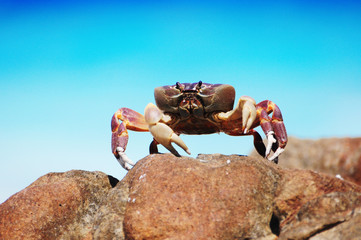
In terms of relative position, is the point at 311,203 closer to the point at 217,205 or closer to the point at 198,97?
the point at 217,205

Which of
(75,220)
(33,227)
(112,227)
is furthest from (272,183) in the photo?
(33,227)

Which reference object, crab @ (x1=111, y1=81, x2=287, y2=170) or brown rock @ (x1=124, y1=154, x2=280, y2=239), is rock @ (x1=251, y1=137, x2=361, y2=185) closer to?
crab @ (x1=111, y1=81, x2=287, y2=170)

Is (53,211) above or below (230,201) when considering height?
above

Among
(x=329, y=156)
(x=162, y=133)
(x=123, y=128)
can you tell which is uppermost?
(x=123, y=128)

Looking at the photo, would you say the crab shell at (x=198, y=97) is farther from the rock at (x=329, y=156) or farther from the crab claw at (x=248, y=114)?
the rock at (x=329, y=156)

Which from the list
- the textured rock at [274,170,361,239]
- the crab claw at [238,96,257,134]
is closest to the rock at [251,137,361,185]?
the crab claw at [238,96,257,134]

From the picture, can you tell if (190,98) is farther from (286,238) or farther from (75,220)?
(286,238)

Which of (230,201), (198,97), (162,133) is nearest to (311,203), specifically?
(230,201)
